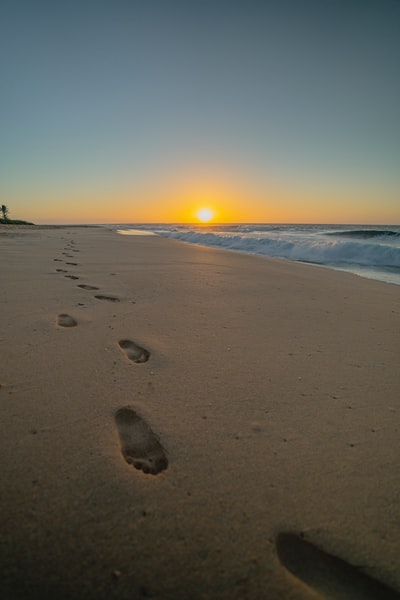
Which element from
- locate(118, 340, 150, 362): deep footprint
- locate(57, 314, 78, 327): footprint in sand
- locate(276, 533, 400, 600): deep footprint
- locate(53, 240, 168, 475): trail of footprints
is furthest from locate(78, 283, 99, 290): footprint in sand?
locate(276, 533, 400, 600): deep footprint

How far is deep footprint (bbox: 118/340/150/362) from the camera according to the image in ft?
6.14

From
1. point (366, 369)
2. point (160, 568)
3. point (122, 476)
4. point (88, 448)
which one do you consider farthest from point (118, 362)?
point (366, 369)

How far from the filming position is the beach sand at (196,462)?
0.78 m

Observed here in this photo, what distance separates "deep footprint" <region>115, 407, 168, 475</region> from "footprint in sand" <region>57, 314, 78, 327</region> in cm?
119

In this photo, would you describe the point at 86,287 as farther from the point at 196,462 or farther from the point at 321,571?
the point at 321,571

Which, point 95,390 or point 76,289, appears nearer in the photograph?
point 95,390

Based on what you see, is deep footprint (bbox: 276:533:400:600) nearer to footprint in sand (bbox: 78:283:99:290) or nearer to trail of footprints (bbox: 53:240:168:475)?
trail of footprints (bbox: 53:240:168:475)

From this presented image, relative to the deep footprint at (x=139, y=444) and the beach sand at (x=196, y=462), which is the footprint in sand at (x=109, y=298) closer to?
the beach sand at (x=196, y=462)

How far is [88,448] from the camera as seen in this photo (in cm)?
113

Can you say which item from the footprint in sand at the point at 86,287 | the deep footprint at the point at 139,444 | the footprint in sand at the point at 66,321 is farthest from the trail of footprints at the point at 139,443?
the footprint in sand at the point at 86,287

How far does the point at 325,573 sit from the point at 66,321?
2.17m

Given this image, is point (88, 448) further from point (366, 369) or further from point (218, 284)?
point (218, 284)

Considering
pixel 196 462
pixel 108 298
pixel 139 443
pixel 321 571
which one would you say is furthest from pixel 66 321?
pixel 321 571

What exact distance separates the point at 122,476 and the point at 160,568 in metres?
0.30
